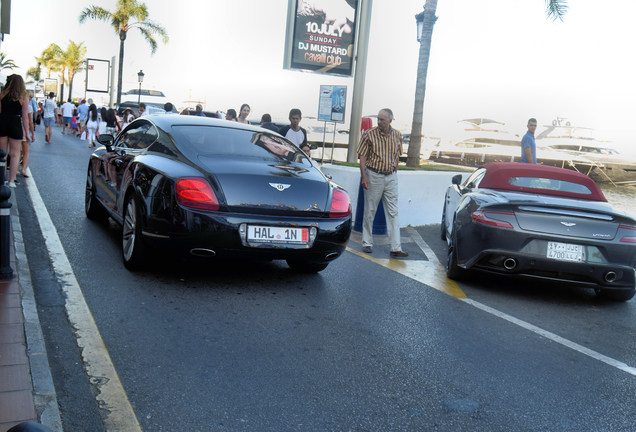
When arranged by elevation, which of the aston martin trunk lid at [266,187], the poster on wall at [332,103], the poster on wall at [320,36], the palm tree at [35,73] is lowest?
the aston martin trunk lid at [266,187]

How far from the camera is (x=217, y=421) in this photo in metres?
2.93

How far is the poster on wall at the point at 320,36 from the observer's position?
1527 centimetres

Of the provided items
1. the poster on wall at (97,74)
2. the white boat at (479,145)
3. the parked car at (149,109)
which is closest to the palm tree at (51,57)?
the poster on wall at (97,74)

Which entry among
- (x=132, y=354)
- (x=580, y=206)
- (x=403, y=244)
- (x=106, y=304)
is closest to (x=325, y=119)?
(x=403, y=244)

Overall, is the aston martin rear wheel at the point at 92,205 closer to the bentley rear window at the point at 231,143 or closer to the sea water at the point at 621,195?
the bentley rear window at the point at 231,143

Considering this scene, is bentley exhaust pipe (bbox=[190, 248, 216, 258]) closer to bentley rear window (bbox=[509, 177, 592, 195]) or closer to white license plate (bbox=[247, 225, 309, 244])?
white license plate (bbox=[247, 225, 309, 244])

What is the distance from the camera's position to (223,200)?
4.96 meters

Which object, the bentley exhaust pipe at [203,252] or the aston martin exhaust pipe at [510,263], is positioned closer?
the bentley exhaust pipe at [203,252]

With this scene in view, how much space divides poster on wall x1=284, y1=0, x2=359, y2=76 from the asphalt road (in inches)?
391

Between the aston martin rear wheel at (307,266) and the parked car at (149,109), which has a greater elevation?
the parked car at (149,109)

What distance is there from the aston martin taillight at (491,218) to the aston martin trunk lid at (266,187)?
1498 mm

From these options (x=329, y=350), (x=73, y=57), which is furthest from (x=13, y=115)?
(x=73, y=57)

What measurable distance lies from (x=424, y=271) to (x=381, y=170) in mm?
1376

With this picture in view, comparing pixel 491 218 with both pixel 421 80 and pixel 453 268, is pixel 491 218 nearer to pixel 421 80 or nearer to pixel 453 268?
pixel 453 268
